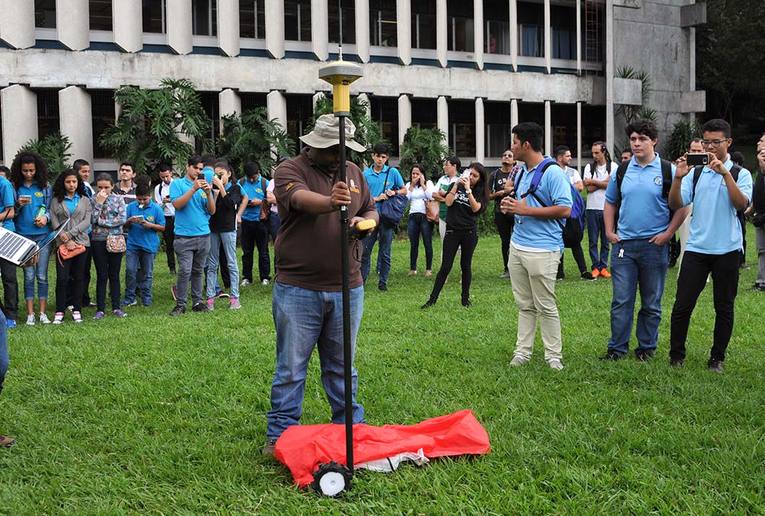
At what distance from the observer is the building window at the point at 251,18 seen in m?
26.8

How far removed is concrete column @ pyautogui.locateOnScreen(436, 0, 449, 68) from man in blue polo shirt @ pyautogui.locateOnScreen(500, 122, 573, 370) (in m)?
22.6

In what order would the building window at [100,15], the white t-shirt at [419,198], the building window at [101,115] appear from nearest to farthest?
1. the white t-shirt at [419,198]
2. the building window at [100,15]
3. the building window at [101,115]

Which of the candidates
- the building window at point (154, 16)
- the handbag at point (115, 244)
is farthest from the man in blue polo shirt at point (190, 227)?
the building window at point (154, 16)

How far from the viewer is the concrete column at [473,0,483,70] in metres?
30.4

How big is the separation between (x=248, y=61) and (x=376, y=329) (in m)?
18.1

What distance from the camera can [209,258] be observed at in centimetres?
1234

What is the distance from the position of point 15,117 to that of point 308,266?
818 inches

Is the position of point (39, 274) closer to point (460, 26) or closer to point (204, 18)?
point (204, 18)

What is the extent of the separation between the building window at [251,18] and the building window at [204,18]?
85 cm

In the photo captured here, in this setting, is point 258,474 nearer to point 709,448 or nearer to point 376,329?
point 709,448

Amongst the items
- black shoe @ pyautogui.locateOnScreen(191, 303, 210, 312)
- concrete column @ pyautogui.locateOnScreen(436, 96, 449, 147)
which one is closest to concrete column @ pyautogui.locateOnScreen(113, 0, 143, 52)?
concrete column @ pyautogui.locateOnScreen(436, 96, 449, 147)

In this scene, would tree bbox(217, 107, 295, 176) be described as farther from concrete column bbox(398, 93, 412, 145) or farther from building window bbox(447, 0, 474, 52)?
building window bbox(447, 0, 474, 52)

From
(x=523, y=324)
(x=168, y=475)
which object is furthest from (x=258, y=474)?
(x=523, y=324)

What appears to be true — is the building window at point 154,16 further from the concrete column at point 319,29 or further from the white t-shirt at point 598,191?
the white t-shirt at point 598,191
